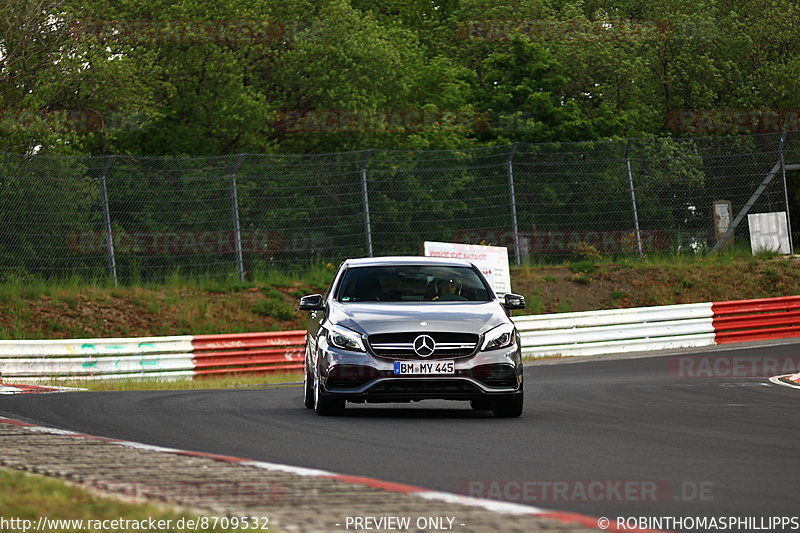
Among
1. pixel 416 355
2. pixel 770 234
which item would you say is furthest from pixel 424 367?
pixel 770 234

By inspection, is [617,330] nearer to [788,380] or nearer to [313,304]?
[788,380]

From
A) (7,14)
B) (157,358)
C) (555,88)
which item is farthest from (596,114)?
(157,358)

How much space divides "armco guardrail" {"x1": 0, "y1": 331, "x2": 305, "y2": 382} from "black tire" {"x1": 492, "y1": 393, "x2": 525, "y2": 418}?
428 inches

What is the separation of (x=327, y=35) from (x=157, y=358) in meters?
27.0

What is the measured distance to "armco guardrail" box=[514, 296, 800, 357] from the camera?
1007 inches

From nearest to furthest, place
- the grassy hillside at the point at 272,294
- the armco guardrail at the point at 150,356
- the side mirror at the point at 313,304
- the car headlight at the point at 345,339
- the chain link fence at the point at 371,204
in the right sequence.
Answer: the car headlight at the point at 345,339 < the side mirror at the point at 313,304 < the armco guardrail at the point at 150,356 < the chain link fence at the point at 371,204 < the grassy hillside at the point at 272,294

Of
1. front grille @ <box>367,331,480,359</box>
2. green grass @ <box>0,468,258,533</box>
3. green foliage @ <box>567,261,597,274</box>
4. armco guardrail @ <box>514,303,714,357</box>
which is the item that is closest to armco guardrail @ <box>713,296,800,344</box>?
armco guardrail @ <box>514,303,714,357</box>

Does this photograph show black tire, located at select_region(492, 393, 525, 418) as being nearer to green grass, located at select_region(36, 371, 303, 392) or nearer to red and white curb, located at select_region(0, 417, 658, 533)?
red and white curb, located at select_region(0, 417, 658, 533)

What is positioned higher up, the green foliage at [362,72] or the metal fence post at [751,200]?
the green foliage at [362,72]

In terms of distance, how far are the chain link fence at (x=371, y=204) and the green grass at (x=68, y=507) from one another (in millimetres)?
19262

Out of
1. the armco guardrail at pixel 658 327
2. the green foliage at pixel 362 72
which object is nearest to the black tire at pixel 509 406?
the armco guardrail at pixel 658 327

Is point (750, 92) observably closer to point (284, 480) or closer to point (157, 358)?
point (157, 358)

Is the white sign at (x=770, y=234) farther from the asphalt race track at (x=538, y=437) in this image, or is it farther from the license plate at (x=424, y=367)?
the license plate at (x=424, y=367)

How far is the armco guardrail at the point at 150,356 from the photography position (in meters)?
21.0
